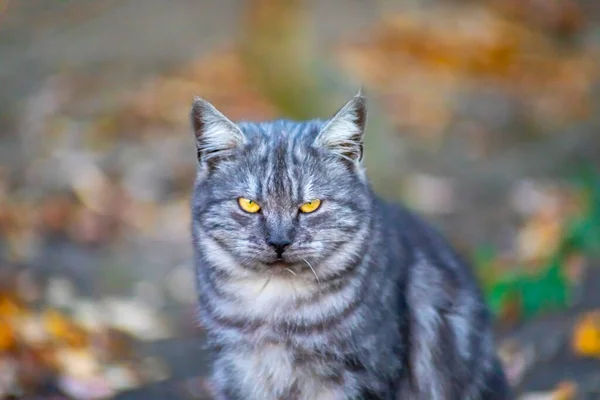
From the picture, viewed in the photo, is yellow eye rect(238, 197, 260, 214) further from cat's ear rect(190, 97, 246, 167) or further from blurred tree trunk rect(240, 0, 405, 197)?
blurred tree trunk rect(240, 0, 405, 197)

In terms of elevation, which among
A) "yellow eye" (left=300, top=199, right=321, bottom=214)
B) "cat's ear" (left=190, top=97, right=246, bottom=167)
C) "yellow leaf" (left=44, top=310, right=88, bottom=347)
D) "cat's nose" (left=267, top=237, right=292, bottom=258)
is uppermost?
"cat's ear" (left=190, top=97, right=246, bottom=167)

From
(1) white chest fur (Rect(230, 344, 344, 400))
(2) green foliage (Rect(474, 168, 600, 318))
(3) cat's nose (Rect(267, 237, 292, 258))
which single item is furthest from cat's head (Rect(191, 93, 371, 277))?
(2) green foliage (Rect(474, 168, 600, 318))

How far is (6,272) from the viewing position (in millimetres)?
5594

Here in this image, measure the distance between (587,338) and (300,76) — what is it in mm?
4010

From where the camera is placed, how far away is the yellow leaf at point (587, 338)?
4.48 m

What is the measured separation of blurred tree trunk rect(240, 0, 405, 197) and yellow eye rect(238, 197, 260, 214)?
4.05 metres

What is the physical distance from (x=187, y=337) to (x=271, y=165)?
7.41 ft

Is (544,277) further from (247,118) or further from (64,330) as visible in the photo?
(247,118)

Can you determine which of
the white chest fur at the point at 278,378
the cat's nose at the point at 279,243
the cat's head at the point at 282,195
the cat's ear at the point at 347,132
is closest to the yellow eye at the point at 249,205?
the cat's head at the point at 282,195

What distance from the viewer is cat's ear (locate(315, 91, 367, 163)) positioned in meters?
3.36

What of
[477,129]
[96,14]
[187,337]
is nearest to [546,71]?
[477,129]

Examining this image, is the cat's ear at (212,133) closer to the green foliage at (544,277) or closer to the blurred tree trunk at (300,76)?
the green foliage at (544,277)

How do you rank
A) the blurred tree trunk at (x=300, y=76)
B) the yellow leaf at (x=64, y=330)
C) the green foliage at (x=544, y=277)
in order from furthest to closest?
the blurred tree trunk at (x=300, y=76) < the green foliage at (x=544, y=277) < the yellow leaf at (x=64, y=330)

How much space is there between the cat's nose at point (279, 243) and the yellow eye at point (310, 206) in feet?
0.55
